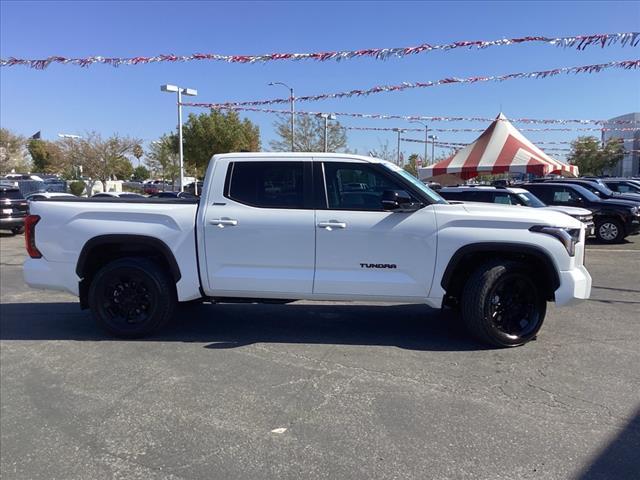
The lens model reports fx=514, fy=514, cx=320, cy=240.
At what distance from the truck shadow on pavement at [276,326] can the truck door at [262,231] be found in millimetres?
601

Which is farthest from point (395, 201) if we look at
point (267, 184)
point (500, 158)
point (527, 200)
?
point (500, 158)

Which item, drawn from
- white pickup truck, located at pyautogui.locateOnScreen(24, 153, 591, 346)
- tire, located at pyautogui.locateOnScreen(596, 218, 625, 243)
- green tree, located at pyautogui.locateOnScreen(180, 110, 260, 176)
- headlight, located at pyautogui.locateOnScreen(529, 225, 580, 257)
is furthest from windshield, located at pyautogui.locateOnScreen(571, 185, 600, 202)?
green tree, located at pyautogui.locateOnScreen(180, 110, 260, 176)

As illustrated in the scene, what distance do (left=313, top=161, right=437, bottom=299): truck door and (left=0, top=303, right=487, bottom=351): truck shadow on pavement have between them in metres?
0.63

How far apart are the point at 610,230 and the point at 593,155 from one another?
172 feet

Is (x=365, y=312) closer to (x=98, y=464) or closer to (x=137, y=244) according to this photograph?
(x=137, y=244)

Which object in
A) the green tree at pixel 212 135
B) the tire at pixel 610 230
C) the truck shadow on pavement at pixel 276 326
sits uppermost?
the green tree at pixel 212 135

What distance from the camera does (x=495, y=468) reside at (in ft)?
9.92

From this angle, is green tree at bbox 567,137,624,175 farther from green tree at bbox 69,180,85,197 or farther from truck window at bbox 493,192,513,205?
truck window at bbox 493,192,513,205

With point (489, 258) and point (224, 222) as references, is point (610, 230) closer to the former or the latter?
point (489, 258)

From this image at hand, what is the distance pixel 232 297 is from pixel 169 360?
3.00 ft

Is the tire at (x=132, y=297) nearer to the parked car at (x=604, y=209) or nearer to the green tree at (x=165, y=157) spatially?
the parked car at (x=604, y=209)

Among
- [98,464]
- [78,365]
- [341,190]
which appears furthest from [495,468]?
[78,365]

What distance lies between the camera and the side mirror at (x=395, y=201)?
4.94 meters

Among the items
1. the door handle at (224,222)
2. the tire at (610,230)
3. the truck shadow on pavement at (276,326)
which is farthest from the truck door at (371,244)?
the tire at (610,230)
